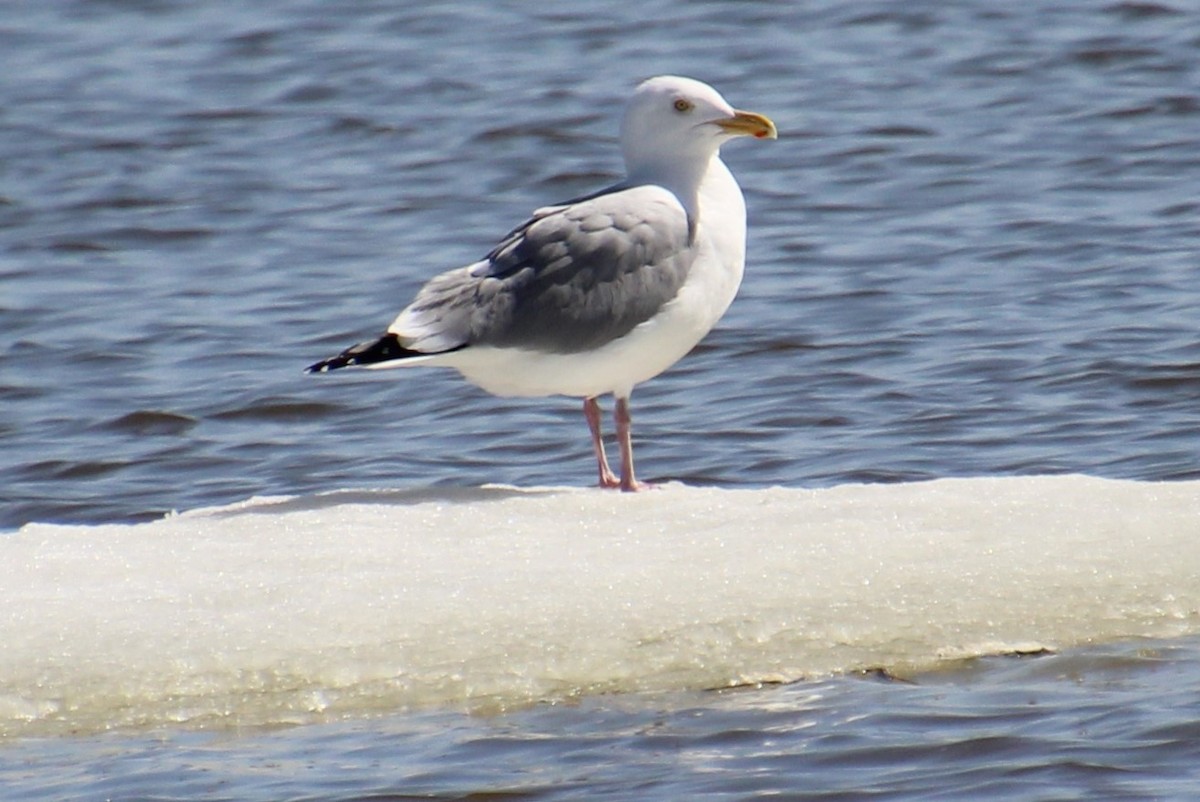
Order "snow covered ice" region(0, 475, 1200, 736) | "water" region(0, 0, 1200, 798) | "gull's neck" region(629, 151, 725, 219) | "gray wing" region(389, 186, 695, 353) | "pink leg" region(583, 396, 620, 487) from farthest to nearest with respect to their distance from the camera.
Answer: "pink leg" region(583, 396, 620, 487) → "gull's neck" region(629, 151, 725, 219) → "gray wing" region(389, 186, 695, 353) → "snow covered ice" region(0, 475, 1200, 736) → "water" region(0, 0, 1200, 798)

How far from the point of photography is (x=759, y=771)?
4816 millimetres

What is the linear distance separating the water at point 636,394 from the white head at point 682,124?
0.98 meters

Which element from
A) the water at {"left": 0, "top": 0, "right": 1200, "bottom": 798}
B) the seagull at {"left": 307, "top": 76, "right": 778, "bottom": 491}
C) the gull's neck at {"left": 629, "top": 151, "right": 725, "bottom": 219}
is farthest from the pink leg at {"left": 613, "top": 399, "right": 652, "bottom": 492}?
the gull's neck at {"left": 629, "top": 151, "right": 725, "bottom": 219}

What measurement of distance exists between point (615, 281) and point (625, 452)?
0.53 metres

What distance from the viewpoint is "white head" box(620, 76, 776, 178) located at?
Result: 654 centimetres

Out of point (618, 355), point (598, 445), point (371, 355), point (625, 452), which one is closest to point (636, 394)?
point (598, 445)

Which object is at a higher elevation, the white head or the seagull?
the white head

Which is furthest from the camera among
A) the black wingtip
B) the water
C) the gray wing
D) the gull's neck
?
the gull's neck

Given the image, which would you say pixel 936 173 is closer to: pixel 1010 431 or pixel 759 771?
pixel 1010 431

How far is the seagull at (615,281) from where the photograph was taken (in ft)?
20.6

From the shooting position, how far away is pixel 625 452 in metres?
6.55

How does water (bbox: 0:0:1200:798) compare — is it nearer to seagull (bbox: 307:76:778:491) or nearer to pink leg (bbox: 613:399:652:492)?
pink leg (bbox: 613:399:652:492)

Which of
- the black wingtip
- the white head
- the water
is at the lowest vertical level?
the water

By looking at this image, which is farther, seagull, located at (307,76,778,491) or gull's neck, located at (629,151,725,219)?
gull's neck, located at (629,151,725,219)
